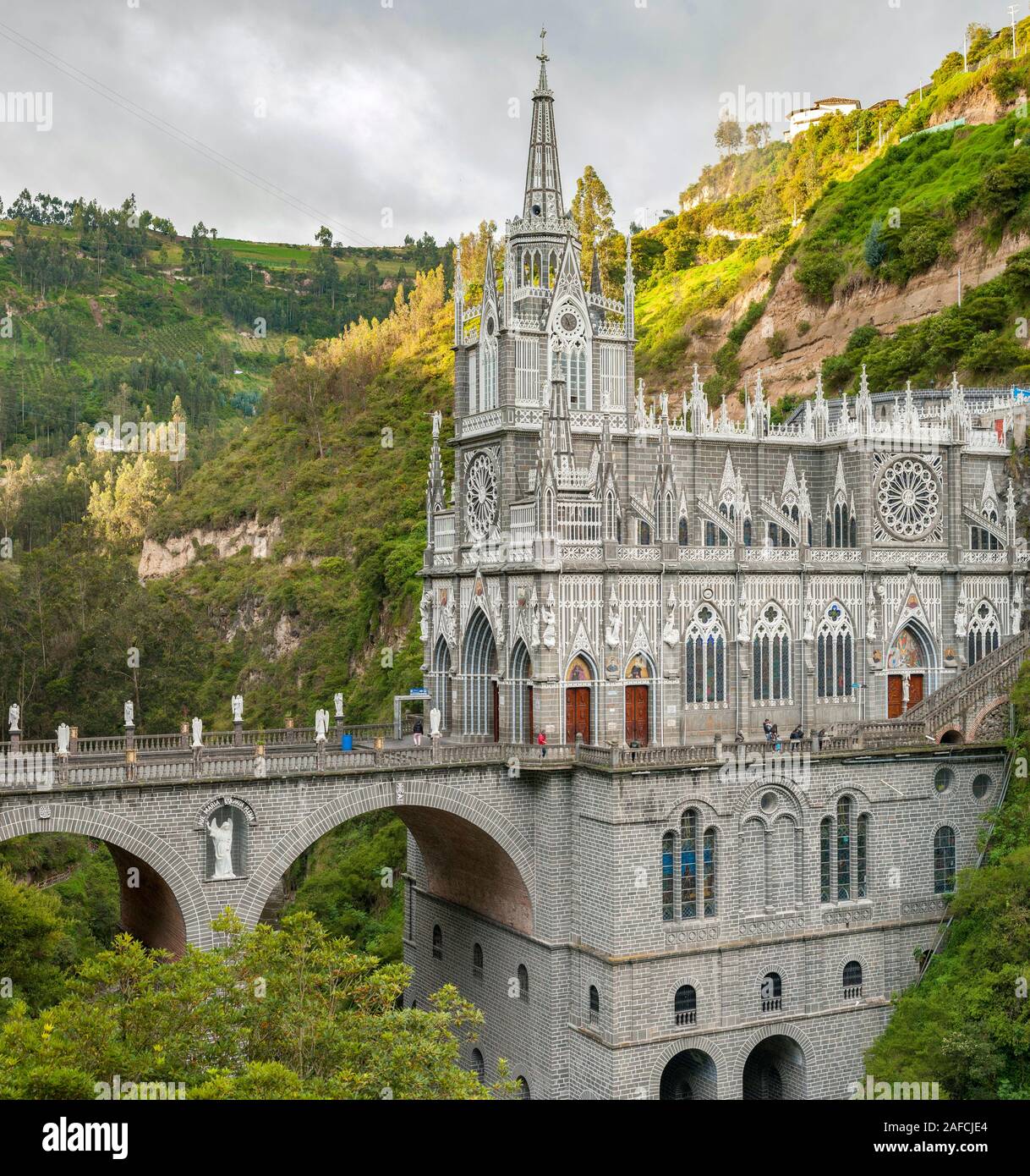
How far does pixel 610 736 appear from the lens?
144 feet

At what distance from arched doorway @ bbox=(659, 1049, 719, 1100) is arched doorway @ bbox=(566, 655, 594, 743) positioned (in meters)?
10.7

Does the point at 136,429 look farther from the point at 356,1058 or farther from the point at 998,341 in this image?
the point at 356,1058

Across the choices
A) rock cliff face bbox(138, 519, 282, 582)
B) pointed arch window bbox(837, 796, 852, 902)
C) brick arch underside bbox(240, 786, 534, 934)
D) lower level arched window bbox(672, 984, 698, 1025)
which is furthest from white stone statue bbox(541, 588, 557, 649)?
rock cliff face bbox(138, 519, 282, 582)

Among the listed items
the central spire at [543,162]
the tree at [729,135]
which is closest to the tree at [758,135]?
the tree at [729,135]

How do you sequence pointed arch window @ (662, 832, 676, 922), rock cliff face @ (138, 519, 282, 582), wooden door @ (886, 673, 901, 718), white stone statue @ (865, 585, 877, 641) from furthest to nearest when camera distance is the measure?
1. rock cliff face @ (138, 519, 282, 582)
2. wooden door @ (886, 673, 901, 718)
3. white stone statue @ (865, 585, 877, 641)
4. pointed arch window @ (662, 832, 676, 922)

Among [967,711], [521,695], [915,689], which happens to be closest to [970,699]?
[967,711]

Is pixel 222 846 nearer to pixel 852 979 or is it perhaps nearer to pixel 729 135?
pixel 852 979

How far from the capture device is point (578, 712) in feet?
144

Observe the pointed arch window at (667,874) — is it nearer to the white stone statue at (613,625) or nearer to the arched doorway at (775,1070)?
the arched doorway at (775,1070)

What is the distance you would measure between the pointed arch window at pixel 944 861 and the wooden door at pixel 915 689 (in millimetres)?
5601

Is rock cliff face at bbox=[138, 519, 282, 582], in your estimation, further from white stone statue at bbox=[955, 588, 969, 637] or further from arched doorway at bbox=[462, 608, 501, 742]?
white stone statue at bbox=[955, 588, 969, 637]

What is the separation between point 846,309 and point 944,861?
51030 mm

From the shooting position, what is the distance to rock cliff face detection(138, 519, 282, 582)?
98.1 metres
